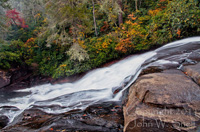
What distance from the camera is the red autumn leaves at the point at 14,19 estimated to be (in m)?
12.9

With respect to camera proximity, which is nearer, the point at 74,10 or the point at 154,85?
the point at 154,85

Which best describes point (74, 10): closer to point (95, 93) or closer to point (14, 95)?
point (95, 93)

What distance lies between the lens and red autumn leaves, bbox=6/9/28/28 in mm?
12892

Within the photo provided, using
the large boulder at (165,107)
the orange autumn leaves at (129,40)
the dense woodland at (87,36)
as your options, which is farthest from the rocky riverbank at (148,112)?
the orange autumn leaves at (129,40)

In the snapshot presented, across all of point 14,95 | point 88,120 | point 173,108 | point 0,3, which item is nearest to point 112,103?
point 88,120

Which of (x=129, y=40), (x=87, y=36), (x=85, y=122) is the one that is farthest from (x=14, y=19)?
(x=85, y=122)

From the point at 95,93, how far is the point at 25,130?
3.13 m

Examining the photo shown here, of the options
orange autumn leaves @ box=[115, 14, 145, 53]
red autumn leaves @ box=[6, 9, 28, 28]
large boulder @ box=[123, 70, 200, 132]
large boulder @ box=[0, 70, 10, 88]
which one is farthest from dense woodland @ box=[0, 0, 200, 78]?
large boulder @ box=[123, 70, 200, 132]

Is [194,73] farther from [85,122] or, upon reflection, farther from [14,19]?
[14,19]

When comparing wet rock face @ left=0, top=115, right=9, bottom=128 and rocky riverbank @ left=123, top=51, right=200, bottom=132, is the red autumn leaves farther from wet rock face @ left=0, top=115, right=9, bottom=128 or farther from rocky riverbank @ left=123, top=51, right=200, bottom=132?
rocky riverbank @ left=123, top=51, right=200, bottom=132

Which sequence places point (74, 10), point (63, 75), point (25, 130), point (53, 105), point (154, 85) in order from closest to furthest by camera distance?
point (154, 85), point (25, 130), point (53, 105), point (74, 10), point (63, 75)

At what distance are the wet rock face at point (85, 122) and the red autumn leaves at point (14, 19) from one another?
1266 centimetres

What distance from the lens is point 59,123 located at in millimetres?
3676

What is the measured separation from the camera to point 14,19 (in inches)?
529
